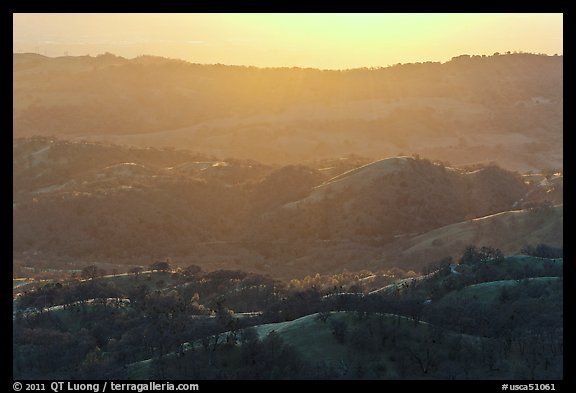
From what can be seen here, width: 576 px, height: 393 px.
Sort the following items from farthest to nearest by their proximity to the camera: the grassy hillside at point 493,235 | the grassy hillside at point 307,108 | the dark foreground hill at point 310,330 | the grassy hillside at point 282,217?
the grassy hillside at point 307,108
the grassy hillside at point 282,217
the grassy hillside at point 493,235
the dark foreground hill at point 310,330

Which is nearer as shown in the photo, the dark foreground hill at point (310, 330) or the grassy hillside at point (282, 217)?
the dark foreground hill at point (310, 330)

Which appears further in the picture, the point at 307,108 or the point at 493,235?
the point at 307,108

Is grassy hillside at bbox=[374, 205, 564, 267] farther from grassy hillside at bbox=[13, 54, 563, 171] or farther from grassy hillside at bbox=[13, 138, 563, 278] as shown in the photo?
grassy hillside at bbox=[13, 54, 563, 171]

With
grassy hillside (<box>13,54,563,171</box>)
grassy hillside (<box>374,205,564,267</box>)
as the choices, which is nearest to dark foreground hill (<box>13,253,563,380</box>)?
grassy hillside (<box>374,205,564,267</box>)

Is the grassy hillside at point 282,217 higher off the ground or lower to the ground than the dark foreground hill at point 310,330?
higher

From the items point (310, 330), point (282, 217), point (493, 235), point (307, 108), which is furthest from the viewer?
point (307, 108)

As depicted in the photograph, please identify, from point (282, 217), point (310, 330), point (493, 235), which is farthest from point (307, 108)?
point (310, 330)

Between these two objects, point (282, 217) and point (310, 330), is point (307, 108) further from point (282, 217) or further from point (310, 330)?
point (310, 330)

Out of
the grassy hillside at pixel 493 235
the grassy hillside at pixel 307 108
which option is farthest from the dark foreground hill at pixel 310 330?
the grassy hillside at pixel 307 108

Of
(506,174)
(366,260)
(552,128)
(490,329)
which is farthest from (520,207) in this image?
(552,128)

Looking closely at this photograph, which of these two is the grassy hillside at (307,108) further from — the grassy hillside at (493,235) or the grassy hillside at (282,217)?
the grassy hillside at (493,235)

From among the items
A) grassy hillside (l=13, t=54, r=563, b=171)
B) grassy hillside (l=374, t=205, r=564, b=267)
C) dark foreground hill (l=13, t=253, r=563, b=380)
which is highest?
Result: grassy hillside (l=13, t=54, r=563, b=171)
